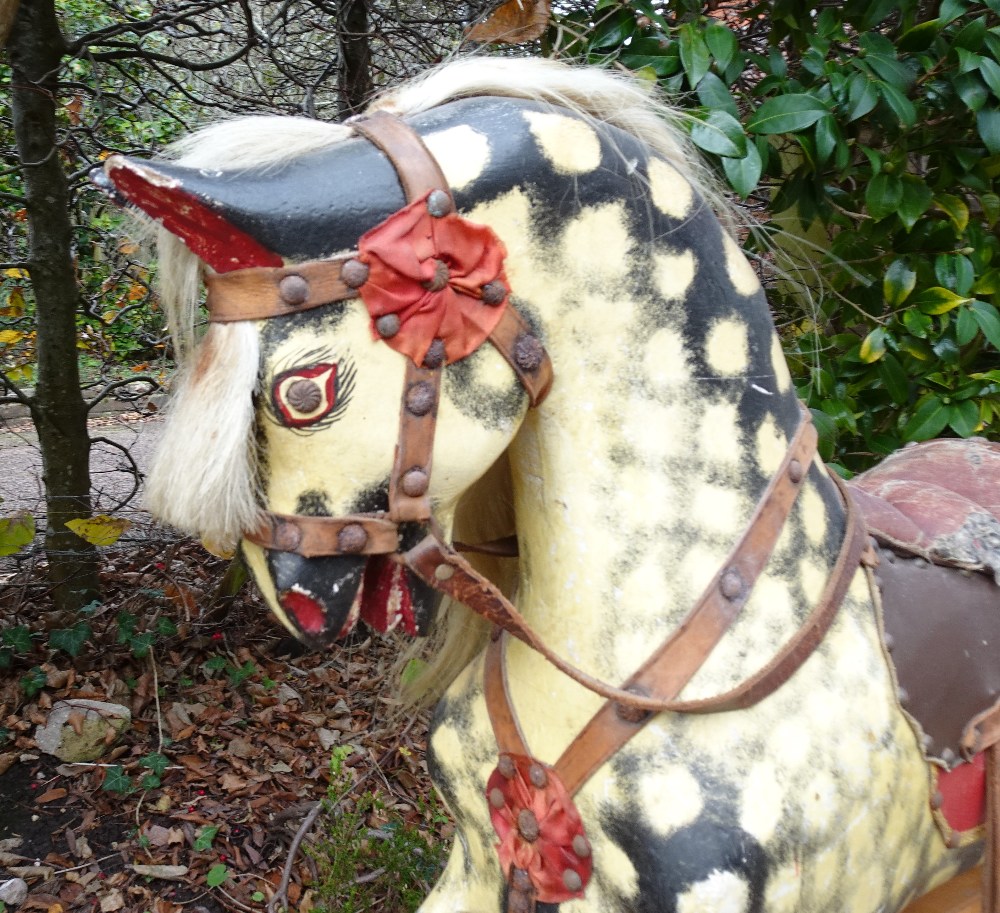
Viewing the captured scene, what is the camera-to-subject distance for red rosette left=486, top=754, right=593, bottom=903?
99 centimetres

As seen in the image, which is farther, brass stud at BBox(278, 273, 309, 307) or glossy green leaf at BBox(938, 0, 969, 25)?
glossy green leaf at BBox(938, 0, 969, 25)

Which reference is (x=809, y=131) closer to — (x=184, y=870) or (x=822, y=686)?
(x=822, y=686)

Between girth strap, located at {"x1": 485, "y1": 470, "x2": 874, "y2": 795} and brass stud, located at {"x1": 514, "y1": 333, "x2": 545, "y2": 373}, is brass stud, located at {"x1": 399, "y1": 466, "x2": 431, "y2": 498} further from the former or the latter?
girth strap, located at {"x1": 485, "y1": 470, "x2": 874, "y2": 795}

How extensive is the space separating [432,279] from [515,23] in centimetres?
101

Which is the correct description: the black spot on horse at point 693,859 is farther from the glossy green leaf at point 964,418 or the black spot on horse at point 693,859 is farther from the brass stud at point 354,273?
the glossy green leaf at point 964,418

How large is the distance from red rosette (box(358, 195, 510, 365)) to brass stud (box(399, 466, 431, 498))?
4.4 inches

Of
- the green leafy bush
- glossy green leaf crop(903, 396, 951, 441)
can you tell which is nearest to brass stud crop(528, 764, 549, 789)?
the green leafy bush

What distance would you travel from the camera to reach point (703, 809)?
2.98ft

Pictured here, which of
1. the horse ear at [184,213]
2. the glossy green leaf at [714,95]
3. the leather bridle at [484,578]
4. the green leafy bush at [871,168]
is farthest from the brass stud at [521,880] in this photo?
Result: the glossy green leaf at [714,95]

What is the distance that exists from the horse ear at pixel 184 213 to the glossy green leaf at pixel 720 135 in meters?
0.72

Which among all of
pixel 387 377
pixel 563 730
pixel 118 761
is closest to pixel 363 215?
pixel 387 377

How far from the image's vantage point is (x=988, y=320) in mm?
1674

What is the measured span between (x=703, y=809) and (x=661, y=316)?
1.72ft

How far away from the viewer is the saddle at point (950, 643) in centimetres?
103
